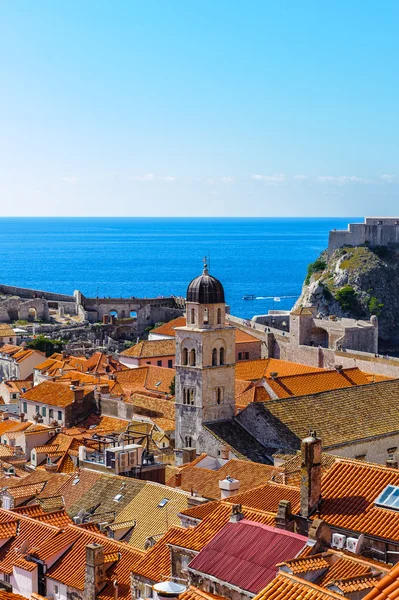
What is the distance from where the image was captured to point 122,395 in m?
46.6

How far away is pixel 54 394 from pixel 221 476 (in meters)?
18.5

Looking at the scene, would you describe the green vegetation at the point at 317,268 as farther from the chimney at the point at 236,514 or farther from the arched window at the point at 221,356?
the chimney at the point at 236,514

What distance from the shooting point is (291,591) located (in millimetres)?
10117

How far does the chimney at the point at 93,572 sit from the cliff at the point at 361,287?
70300 millimetres

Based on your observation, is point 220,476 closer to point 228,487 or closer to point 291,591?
point 228,487

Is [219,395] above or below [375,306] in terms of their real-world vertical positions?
above

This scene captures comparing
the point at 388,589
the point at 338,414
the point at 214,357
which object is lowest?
the point at 338,414

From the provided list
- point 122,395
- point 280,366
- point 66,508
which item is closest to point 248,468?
point 66,508

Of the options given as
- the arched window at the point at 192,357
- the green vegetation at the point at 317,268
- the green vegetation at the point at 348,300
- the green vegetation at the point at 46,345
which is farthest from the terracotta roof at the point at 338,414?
the green vegetation at the point at 317,268

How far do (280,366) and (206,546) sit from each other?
3752 centimetres

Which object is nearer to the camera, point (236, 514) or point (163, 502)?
point (236, 514)

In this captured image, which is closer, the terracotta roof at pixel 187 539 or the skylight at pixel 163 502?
the terracotta roof at pixel 187 539

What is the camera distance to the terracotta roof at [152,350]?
61891mm

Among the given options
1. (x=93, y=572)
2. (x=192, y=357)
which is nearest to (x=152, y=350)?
(x=192, y=357)
